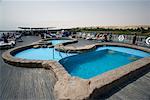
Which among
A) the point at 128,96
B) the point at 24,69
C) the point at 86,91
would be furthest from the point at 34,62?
the point at 128,96

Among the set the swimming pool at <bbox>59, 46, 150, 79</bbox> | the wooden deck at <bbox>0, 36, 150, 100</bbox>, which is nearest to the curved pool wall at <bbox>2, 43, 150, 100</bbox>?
the wooden deck at <bbox>0, 36, 150, 100</bbox>

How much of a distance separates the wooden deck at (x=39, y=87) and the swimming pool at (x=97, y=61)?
8.32 ft

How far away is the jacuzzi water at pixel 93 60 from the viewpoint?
8977 millimetres

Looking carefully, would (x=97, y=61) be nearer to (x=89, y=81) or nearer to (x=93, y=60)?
(x=93, y=60)

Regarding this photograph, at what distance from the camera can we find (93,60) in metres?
11.0

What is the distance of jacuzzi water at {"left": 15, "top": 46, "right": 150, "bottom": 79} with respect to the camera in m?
8.98

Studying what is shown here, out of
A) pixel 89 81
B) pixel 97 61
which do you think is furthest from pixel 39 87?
pixel 97 61

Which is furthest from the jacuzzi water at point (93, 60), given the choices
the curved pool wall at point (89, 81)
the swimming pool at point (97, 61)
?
the curved pool wall at point (89, 81)

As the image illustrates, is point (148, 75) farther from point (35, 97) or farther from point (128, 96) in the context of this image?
point (35, 97)

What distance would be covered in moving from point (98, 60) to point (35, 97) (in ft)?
23.5

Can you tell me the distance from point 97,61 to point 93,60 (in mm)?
341

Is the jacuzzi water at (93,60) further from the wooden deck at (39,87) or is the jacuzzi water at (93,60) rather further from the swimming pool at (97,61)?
the wooden deck at (39,87)

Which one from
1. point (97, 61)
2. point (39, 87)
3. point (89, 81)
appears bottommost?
point (97, 61)

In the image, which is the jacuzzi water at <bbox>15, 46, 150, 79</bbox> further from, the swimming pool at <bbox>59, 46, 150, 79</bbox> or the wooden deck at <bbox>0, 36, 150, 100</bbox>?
the wooden deck at <bbox>0, 36, 150, 100</bbox>
